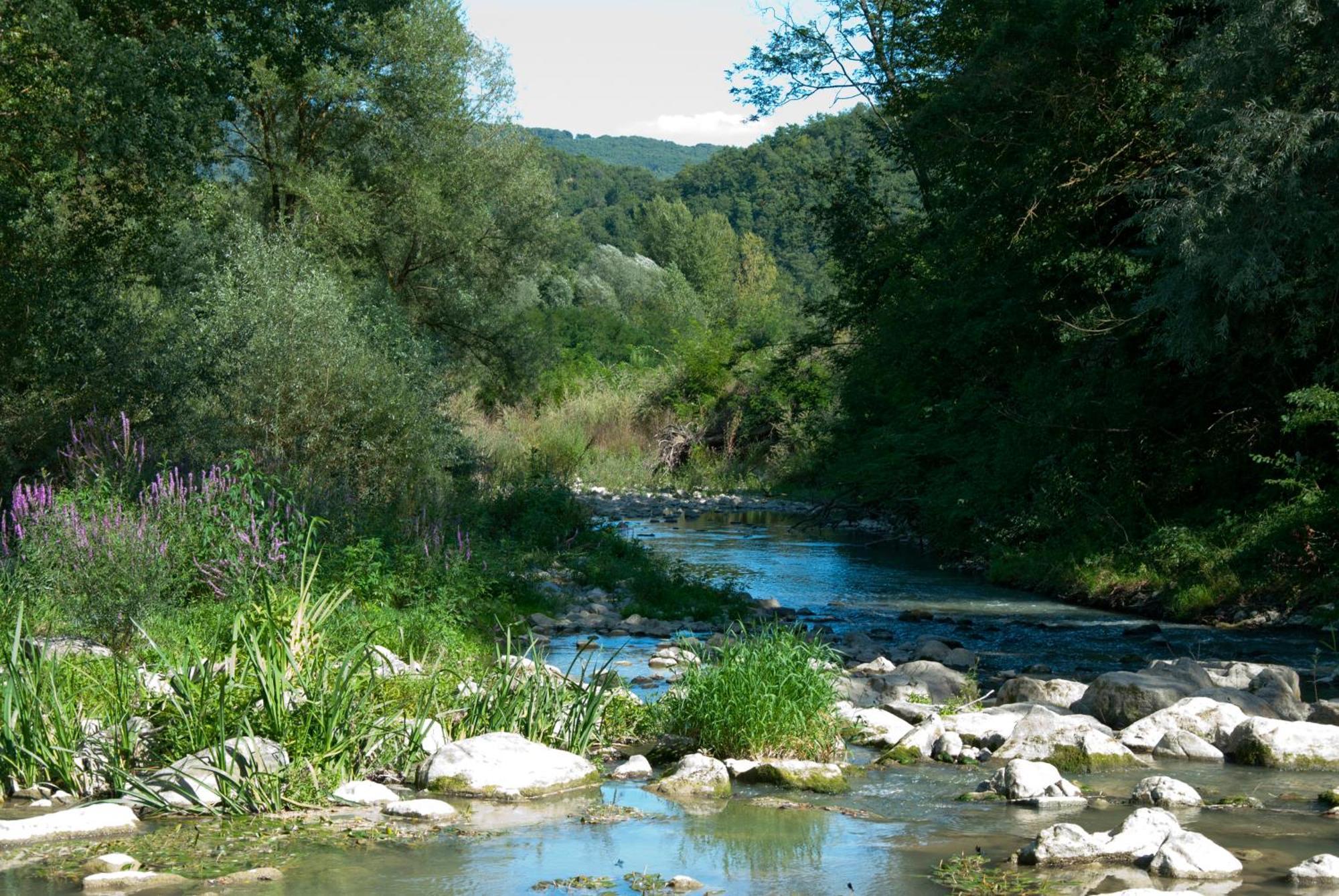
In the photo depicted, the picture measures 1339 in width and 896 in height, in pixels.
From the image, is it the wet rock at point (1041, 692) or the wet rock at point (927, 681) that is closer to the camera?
the wet rock at point (1041, 692)

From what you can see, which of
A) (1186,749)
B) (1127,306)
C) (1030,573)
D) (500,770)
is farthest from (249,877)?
(1127,306)

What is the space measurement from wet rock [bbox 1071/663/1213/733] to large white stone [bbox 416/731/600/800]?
3.60m

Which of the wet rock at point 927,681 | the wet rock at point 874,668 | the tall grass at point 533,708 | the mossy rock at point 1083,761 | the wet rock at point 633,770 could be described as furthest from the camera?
the wet rock at point 874,668

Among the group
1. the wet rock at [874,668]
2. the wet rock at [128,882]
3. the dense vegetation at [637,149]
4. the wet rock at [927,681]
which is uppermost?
the dense vegetation at [637,149]

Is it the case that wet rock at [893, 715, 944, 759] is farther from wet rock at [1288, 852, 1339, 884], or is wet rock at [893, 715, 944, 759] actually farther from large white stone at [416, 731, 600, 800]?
wet rock at [1288, 852, 1339, 884]

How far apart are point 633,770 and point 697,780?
0.46m

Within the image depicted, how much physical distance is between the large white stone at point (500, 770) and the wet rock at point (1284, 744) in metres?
3.76

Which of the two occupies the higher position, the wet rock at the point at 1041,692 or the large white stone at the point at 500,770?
the large white stone at the point at 500,770

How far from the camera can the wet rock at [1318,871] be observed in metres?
5.05

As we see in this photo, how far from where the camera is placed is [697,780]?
22.0ft

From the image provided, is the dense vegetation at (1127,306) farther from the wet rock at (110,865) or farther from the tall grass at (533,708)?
the wet rock at (110,865)

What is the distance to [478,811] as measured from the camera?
6.20 meters

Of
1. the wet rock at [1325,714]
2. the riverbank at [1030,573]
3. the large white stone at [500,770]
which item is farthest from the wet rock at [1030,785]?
the riverbank at [1030,573]

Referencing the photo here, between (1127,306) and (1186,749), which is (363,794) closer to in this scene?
(1186,749)
